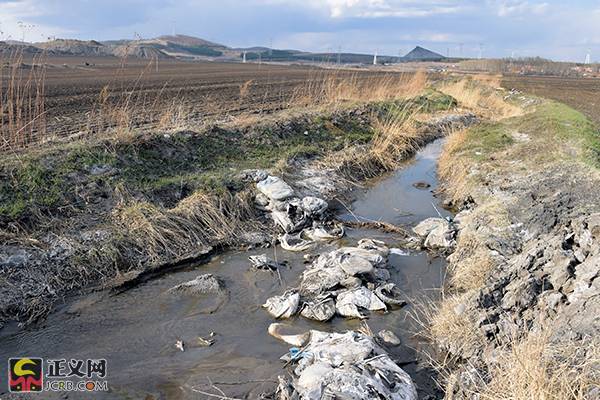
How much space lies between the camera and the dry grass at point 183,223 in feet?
23.8

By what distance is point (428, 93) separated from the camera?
24.5 m

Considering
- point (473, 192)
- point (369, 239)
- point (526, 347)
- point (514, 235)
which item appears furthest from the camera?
point (473, 192)

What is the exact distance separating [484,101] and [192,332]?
951 inches

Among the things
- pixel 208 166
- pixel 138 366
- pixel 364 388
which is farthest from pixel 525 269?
pixel 208 166

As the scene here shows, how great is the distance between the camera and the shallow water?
4.76 metres

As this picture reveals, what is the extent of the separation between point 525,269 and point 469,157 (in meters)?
7.58

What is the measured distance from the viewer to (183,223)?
25.4ft

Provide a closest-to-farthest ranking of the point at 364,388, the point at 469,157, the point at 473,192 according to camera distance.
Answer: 1. the point at 364,388
2. the point at 473,192
3. the point at 469,157

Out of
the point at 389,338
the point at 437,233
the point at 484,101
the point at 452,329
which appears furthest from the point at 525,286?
the point at 484,101

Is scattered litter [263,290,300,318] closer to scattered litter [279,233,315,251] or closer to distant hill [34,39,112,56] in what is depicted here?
scattered litter [279,233,315,251]

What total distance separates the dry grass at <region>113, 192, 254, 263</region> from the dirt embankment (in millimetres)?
3647

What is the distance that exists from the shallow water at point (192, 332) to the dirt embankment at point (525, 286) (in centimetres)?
53

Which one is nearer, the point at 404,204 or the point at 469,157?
the point at 404,204

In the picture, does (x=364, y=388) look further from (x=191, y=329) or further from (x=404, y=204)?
(x=404, y=204)
